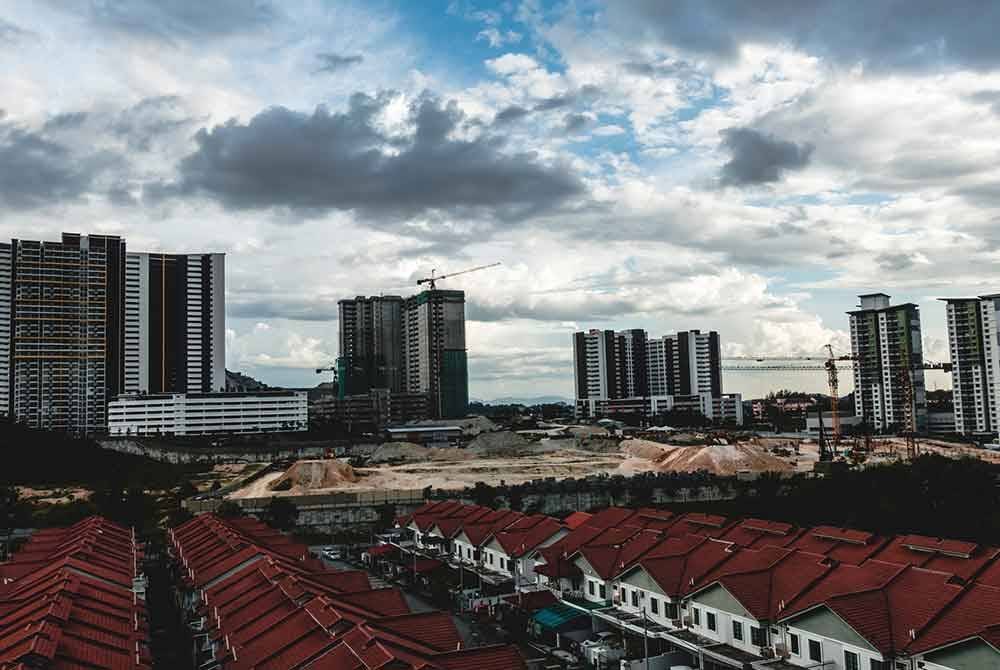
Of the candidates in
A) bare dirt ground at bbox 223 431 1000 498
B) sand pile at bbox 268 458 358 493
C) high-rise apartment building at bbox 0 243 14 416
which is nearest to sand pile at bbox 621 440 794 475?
bare dirt ground at bbox 223 431 1000 498

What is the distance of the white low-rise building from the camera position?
10262 centimetres

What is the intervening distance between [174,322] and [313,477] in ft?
174

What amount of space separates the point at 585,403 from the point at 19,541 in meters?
128

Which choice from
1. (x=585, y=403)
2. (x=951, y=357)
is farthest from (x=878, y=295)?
(x=585, y=403)

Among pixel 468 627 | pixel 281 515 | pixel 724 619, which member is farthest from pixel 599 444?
pixel 724 619

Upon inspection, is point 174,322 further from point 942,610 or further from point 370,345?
point 942,610

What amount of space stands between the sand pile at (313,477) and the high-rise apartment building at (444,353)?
7545cm

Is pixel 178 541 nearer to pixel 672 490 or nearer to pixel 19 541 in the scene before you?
pixel 19 541

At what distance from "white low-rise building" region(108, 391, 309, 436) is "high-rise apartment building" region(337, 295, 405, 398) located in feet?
135

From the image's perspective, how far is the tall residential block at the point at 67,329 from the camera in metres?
99.8

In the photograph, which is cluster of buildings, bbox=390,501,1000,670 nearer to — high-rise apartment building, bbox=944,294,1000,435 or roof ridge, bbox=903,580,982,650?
roof ridge, bbox=903,580,982,650

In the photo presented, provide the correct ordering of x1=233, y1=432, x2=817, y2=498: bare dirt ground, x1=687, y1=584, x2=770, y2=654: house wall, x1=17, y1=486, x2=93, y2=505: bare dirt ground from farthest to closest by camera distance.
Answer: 1. x1=233, y1=432, x2=817, y2=498: bare dirt ground
2. x1=17, y1=486, x2=93, y2=505: bare dirt ground
3. x1=687, y1=584, x2=770, y2=654: house wall

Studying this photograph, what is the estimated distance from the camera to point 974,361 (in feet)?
328

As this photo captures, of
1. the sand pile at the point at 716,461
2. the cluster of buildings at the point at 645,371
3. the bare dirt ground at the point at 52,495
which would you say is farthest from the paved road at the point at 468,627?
the cluster of buildings at the point at 645,371
